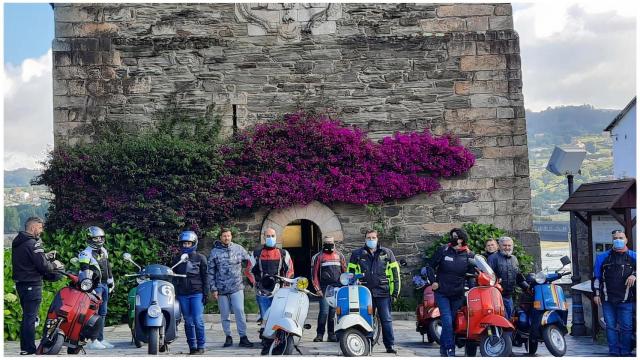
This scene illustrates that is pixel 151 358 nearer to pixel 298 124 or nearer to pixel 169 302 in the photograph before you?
pixel 169 302

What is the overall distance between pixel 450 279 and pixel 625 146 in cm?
2483

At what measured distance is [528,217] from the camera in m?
14.4

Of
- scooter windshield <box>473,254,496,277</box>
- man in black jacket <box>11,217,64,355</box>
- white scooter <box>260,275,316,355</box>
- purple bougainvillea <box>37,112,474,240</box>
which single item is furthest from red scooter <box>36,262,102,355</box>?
purple bougainvillea <box>37,112,474,240</box>

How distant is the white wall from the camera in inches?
1197

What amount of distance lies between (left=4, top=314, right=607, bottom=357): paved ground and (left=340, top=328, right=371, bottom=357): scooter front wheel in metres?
0.45

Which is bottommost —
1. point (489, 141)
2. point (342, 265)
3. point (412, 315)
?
point (412, 315)

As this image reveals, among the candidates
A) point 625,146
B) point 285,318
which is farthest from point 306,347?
point 625,146

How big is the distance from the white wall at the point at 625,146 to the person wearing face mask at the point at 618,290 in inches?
843

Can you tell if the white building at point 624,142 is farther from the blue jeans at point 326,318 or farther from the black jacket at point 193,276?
the black jacket at point 193,276

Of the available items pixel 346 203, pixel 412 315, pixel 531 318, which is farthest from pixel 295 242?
pixel 531 318

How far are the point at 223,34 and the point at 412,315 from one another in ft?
19.2

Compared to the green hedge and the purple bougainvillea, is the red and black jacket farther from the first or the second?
the purple bougainvillea

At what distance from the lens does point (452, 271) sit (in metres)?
9.22

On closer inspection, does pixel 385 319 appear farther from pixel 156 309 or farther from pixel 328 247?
pixel 156 309
